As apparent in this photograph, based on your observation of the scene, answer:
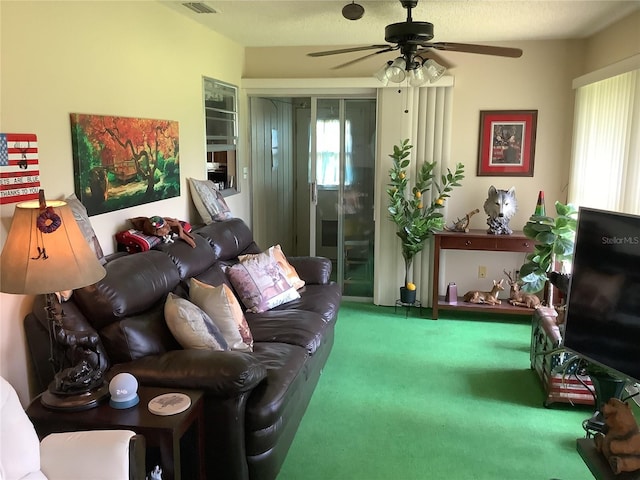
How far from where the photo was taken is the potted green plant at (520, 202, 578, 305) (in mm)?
3721

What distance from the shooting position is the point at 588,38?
464 cm

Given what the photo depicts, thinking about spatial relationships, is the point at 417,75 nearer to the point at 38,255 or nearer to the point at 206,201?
the point at 206,201

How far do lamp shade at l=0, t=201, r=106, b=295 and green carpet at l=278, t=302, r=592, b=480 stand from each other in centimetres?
136

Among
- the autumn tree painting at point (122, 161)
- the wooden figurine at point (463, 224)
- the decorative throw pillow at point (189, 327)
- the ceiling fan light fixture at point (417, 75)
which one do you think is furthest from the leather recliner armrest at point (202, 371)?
the wooden figurine at point (463, 224)

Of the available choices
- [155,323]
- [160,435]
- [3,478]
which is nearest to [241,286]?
[155,323]

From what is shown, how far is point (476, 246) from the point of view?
15.5 ft

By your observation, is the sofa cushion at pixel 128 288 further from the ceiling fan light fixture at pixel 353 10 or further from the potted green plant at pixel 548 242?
the potted green plant at pixel 548 242

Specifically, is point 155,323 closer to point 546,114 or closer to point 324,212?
point 324,212

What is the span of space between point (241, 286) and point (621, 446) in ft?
7.62

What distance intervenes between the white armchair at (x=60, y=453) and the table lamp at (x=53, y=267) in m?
0.28

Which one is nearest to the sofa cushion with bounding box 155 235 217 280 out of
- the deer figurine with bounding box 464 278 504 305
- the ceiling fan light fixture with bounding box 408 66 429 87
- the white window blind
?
the ceiling fan light fixture with bounding box 408 66 429 87

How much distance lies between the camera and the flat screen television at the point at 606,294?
2.03m

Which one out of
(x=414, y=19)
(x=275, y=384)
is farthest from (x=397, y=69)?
(x=275, y=384)

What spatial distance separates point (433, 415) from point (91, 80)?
2.59 meters
